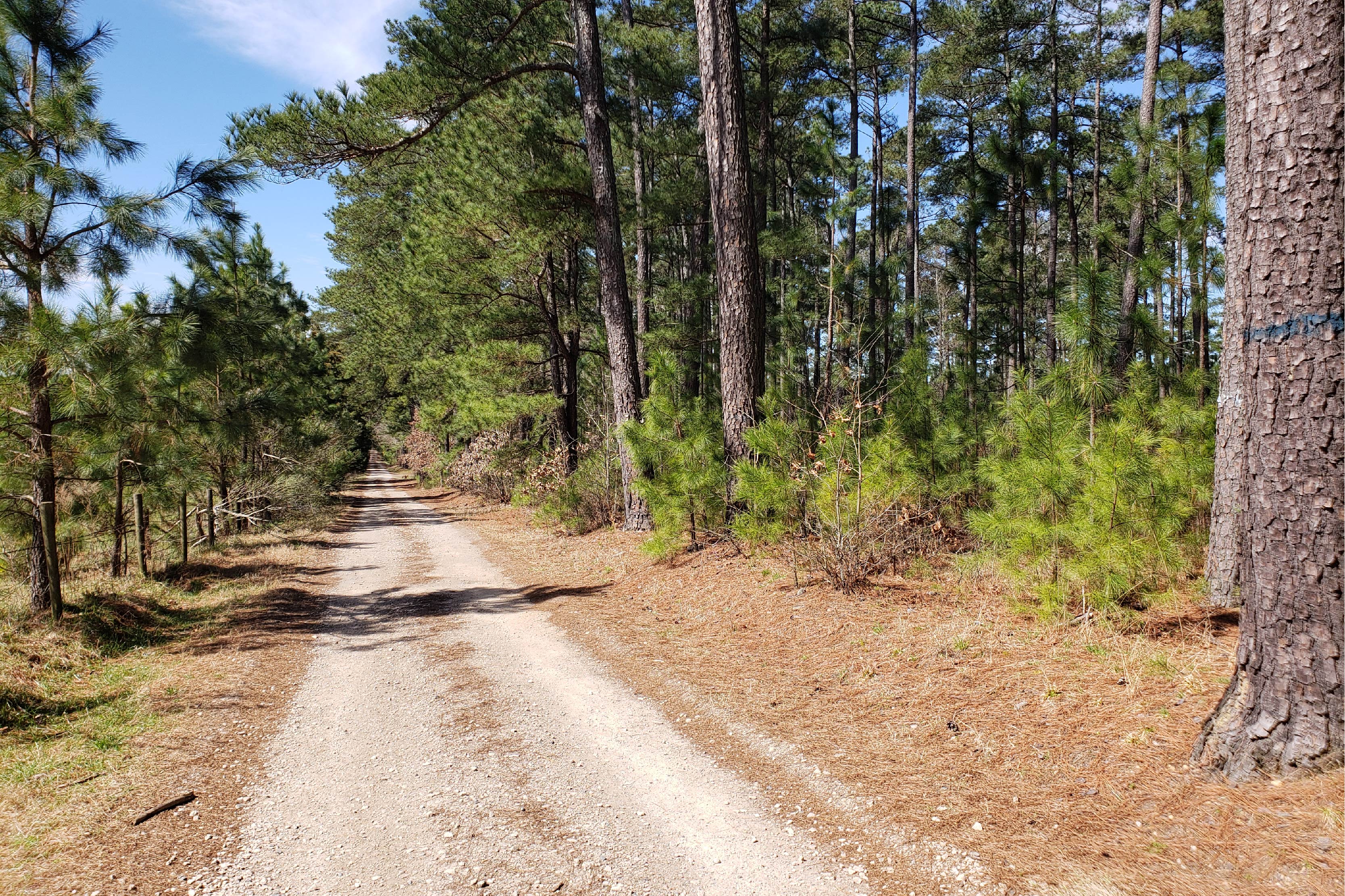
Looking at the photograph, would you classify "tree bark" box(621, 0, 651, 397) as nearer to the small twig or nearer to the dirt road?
the dirt road

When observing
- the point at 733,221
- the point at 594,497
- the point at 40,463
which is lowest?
the point at 594,497

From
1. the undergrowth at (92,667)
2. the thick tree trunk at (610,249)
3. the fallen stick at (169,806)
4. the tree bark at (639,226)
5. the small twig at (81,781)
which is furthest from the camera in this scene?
the tree bark at (639,226)

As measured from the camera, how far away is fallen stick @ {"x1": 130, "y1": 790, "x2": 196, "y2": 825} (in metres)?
Answer: 3.36

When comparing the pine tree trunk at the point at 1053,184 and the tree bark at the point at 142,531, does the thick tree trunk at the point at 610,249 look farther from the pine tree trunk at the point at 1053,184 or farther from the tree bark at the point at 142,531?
the pine tree trunk at the point at 1053,184

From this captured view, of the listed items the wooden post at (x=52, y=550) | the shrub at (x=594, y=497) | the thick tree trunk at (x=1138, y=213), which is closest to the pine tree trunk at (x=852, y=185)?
the thick tree trunk at (x=1138, y=213)

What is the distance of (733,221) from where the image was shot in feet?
27.3

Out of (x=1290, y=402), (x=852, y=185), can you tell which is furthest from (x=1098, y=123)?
(x=1290, y=402)

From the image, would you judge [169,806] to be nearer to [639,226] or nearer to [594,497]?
[594,497]

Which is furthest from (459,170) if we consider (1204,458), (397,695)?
(1204,458)

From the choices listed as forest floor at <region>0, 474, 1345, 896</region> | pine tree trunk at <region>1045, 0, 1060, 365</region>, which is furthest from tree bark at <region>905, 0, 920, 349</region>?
forest floor at <region>0, 474, 1345, 896</region>

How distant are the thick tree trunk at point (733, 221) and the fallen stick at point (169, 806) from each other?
234 inches

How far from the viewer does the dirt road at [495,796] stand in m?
2.88

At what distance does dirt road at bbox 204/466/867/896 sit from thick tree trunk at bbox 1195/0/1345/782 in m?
1.90

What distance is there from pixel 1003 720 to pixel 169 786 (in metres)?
4.72
